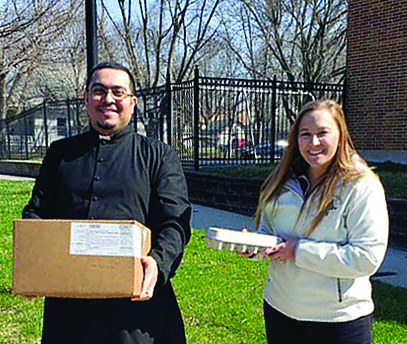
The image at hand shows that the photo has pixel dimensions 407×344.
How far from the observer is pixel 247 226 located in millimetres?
8172

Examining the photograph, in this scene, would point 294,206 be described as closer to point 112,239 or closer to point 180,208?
point 180,208

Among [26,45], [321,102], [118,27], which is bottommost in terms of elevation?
[321,102]

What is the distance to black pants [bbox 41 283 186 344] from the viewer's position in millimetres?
2088

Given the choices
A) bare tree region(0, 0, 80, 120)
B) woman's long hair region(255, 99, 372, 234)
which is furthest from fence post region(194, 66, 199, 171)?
woman's long hair region(255, 99, 372, 234)

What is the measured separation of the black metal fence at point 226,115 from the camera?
469 inches

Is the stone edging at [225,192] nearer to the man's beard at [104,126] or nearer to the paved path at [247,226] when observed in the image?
the paved path at [247,226]

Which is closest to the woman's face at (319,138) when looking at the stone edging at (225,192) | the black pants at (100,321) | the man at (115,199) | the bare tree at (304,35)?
the man at (115,199)

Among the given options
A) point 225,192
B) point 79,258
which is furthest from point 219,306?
point 225,192

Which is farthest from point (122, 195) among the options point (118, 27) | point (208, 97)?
point (118, 27)

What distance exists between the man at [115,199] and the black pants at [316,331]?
478 millimetres

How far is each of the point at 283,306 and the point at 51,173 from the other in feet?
3.93

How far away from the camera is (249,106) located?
13.1 m

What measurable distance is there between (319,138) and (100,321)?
1.22m

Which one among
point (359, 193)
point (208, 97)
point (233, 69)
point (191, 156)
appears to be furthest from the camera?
point (233, 69)
